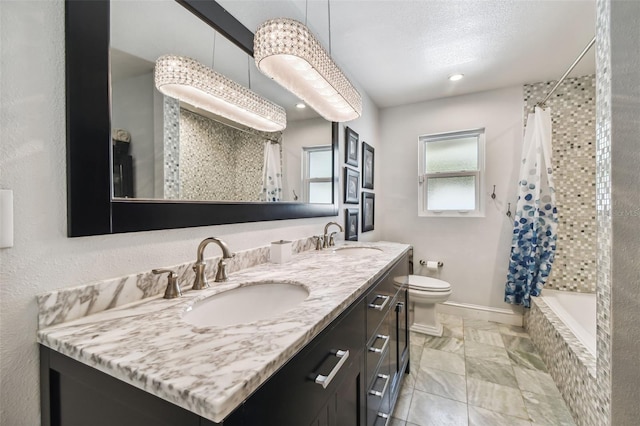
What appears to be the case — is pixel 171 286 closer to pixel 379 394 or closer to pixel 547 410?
pixel 379 394

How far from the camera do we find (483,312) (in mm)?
2732

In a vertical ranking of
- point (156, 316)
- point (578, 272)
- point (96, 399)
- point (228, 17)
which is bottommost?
point (578, 272)

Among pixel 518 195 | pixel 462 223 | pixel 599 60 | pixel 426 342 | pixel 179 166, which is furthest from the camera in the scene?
pixel 462 223

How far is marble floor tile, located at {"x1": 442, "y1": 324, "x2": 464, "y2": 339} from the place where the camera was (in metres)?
2.44

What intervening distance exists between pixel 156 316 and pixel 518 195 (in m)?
2.95

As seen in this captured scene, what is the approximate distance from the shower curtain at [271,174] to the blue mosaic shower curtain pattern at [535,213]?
229 centimetres

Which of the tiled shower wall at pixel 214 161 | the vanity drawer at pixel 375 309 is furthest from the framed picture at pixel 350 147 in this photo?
the vanity drawer at pixel 375 309

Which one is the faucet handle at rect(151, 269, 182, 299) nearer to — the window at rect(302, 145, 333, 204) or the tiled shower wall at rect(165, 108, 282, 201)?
the tiled shower wall at rect(165, 108, 282, 201)

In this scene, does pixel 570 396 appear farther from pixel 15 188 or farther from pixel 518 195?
pixel 15 188

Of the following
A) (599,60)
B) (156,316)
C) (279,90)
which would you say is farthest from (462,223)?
(156,316)

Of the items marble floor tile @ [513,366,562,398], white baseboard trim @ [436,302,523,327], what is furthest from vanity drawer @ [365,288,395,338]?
white baseboard trim @ [436,302,523,327]

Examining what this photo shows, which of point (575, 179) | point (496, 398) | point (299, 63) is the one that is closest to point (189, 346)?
point (299, 63)

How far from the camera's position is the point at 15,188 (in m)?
0.60

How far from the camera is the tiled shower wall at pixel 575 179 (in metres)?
2.39
